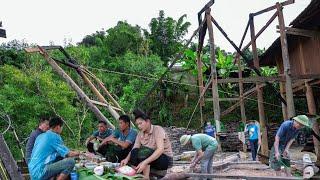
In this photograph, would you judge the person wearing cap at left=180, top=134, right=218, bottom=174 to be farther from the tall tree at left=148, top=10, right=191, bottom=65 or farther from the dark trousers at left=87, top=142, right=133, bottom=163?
the tall tree at left=148, top=10, right=191, bottom=65

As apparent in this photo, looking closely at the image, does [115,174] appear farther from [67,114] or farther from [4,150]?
[67,114]

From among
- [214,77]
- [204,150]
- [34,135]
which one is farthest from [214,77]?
[34,135]

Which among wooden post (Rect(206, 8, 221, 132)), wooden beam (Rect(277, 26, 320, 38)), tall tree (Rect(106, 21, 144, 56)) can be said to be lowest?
wooden post (Rect(206, 8, 221, 132))

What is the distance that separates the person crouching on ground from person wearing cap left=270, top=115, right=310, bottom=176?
205 centimetres

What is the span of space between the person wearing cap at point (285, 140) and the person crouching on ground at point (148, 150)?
2047mm

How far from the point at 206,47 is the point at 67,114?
11.7 meters

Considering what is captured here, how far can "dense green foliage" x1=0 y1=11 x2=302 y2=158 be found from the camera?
52.0 feet

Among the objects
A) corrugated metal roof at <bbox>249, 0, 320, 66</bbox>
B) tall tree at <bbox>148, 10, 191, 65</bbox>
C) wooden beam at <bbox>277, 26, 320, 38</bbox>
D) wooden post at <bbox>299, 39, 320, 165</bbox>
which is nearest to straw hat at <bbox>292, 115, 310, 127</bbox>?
corrugated metal roof at <bbox>249, 0, 320, 66</bbox>

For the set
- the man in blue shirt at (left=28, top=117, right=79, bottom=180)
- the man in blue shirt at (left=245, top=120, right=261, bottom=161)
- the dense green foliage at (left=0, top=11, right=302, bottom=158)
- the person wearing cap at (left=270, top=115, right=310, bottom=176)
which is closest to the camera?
the man in blue shirt at (left=28, top=117, right=79, bottom=180)

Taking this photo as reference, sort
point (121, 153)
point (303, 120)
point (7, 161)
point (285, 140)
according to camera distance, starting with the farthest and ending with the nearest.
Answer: point (121, 153), point (285, 140), point (303, 120), point (7, 161)

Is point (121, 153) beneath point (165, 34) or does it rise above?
beneath

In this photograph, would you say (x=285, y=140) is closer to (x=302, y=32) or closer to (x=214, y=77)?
(x=214, y=77)

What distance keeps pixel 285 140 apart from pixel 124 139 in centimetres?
268

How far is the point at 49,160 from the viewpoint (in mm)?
4945
